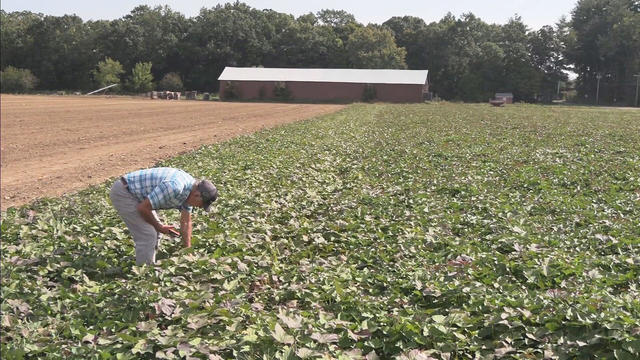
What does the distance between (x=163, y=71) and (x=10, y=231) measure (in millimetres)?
110823

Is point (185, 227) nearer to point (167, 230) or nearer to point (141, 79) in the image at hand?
point (167, 230)

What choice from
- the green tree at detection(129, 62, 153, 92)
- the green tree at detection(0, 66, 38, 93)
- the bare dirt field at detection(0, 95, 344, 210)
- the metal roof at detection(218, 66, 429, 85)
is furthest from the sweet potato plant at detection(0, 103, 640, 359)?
the green tree at detection(0, 66, 38, 93)

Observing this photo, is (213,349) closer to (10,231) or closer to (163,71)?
(10,231)

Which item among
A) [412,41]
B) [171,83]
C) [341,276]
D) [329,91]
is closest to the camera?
[341,276]

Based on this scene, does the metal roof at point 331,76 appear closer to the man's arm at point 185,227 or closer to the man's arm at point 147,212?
the man's arm at point 185,227

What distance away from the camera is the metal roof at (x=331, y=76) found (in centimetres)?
8744

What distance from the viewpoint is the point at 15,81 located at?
9475 cm

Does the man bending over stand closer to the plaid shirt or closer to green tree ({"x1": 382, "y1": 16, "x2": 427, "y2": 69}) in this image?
the plaid shirt

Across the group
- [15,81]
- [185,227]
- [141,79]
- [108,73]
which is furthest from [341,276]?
[108,73]

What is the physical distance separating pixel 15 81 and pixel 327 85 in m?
52.5

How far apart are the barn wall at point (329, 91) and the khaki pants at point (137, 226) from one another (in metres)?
80.9

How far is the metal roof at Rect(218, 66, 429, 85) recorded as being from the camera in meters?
87.4

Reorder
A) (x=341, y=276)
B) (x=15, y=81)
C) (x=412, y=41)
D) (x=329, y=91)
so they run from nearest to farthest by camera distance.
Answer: (x=341, y=276), (x=329, y=91), (x=15, y=81), (x=412, y=41)

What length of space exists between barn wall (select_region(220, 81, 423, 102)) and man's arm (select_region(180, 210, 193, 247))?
3173 inches
